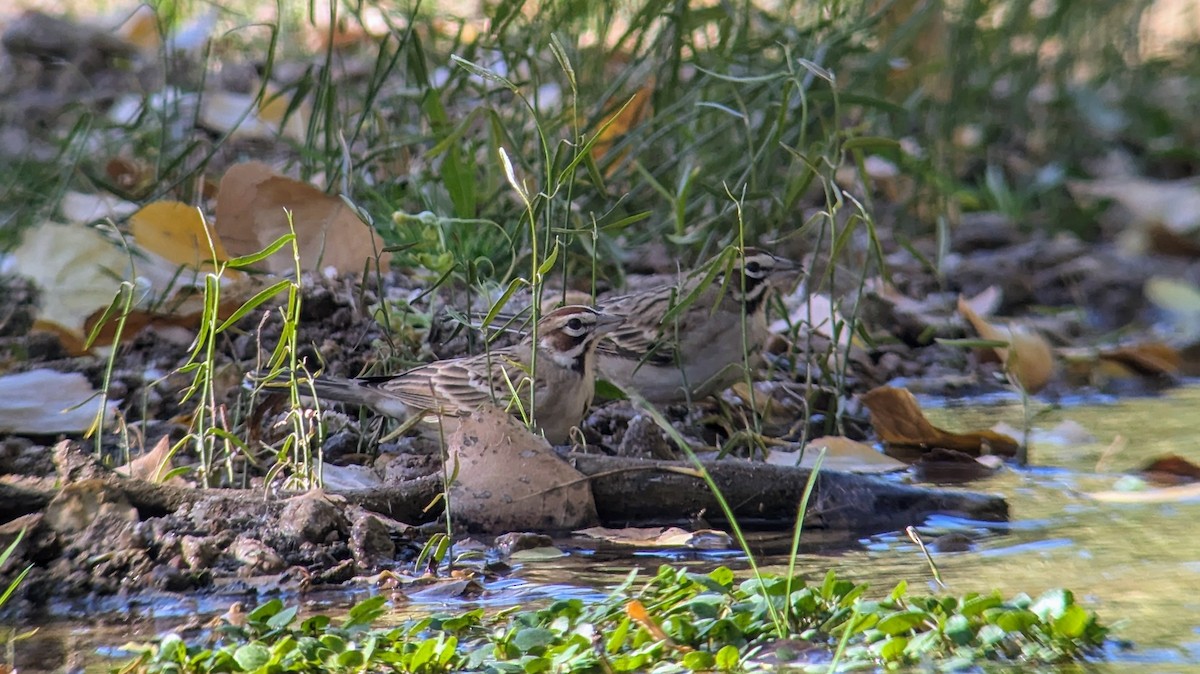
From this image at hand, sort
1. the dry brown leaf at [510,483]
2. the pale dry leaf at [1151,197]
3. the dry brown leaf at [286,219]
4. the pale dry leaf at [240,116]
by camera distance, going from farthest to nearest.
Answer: the pale dry leaf at [1151,197]
the pale dry leaf at [240,116]
the dry brown leaf at [286,219]
the dry brown leaf at [510,483]

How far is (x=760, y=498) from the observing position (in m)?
3.81

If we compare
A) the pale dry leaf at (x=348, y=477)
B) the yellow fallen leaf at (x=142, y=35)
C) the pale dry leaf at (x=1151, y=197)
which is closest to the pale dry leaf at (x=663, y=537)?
the pale dry leaf at (x=348, y=477)

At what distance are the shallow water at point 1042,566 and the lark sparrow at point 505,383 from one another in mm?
895

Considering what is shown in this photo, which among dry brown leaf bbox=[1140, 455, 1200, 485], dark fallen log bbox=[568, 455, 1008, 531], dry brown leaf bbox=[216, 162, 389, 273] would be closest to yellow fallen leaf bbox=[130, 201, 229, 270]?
dry brown leaf bbox=[216, 162, 389, 273]

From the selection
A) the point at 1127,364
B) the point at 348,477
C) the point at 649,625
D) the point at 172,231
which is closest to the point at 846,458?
the point at 348,477

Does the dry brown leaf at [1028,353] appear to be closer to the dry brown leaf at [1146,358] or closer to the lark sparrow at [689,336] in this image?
the dry brown leaf at [1146,358]

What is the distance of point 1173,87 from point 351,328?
7990mm

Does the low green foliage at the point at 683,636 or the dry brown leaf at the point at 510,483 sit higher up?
the dry brown leaf at the point at 510,483

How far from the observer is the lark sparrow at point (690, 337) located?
512 cm

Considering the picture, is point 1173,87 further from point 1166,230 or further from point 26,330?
point 26,330

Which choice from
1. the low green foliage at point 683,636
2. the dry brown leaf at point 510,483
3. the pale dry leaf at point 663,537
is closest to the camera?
the low green foliage at point 683,636

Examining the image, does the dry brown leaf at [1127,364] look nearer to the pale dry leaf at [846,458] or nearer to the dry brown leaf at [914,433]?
the dry brown leaf at [914,433]

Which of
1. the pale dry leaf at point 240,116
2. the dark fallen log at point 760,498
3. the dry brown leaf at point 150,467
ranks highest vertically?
the pale dry leaf at point 240,116

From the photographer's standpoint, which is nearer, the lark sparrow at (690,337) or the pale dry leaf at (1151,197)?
the lark sparrow at (690,337)
